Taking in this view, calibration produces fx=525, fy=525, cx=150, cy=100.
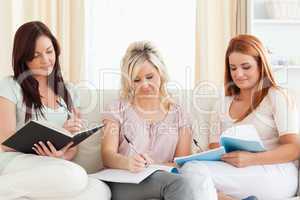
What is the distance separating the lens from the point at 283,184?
6.95 ft

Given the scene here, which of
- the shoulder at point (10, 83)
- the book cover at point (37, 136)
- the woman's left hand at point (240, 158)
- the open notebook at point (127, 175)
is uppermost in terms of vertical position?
the shoulder at point (10, 83)

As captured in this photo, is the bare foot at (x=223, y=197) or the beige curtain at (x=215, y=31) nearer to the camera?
the bare foot at (x=223, y=197)

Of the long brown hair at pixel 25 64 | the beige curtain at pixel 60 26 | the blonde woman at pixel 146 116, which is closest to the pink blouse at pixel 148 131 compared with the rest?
the blonde woman at pixel 146 116

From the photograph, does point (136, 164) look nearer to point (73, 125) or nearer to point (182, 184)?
point (182, 184)

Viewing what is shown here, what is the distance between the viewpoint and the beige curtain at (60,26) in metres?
3.27

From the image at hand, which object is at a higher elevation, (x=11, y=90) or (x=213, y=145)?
(x=11, y=90)

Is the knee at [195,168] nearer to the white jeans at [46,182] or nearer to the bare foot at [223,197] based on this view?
the bare foot at [223,197]

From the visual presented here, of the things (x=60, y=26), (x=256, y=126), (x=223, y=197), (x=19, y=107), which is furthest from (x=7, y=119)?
(x=60, y=26)

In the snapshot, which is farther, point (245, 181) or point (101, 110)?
point (101, 110)

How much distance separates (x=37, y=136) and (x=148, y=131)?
55 centimetres

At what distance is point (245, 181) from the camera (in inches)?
82.7

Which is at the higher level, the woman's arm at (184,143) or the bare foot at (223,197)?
the woman's arm at (184,143)

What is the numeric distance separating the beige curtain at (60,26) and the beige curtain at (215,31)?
2.57 feet

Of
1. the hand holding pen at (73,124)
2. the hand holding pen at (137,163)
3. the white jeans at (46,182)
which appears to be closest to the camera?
the white jeans at (46,182)
